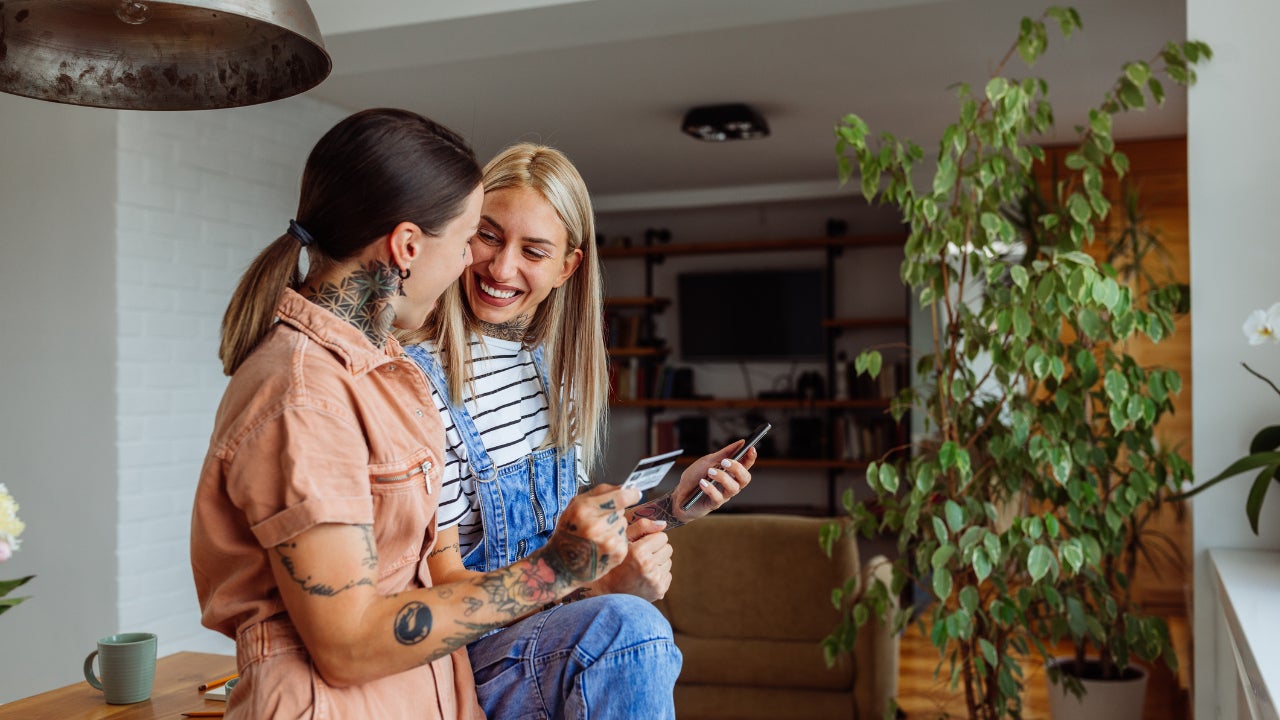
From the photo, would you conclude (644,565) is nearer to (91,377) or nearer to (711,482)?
(711,482)

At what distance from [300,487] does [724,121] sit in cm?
409

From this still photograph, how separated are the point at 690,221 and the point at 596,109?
9.52ft

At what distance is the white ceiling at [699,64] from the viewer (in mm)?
2992

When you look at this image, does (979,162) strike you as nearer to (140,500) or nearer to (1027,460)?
(1027,460)

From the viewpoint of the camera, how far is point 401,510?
112 cm

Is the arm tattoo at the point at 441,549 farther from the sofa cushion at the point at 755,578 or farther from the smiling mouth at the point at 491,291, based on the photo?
the sofa cushion at the point at 755,578

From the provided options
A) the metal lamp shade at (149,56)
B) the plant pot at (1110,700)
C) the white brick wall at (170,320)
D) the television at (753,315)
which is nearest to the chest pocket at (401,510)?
the metal lamp shade at (149,56)

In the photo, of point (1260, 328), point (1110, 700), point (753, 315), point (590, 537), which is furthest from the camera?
point (753, 315)

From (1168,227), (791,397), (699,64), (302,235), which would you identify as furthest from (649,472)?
(791,397)

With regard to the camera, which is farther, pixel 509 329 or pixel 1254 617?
pixel 1254 617

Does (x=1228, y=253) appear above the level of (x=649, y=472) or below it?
above

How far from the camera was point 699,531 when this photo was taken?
11.7 feet

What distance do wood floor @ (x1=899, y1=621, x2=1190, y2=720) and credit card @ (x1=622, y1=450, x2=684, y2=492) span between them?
8.76 feet

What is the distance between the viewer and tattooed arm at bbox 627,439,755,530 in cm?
145
